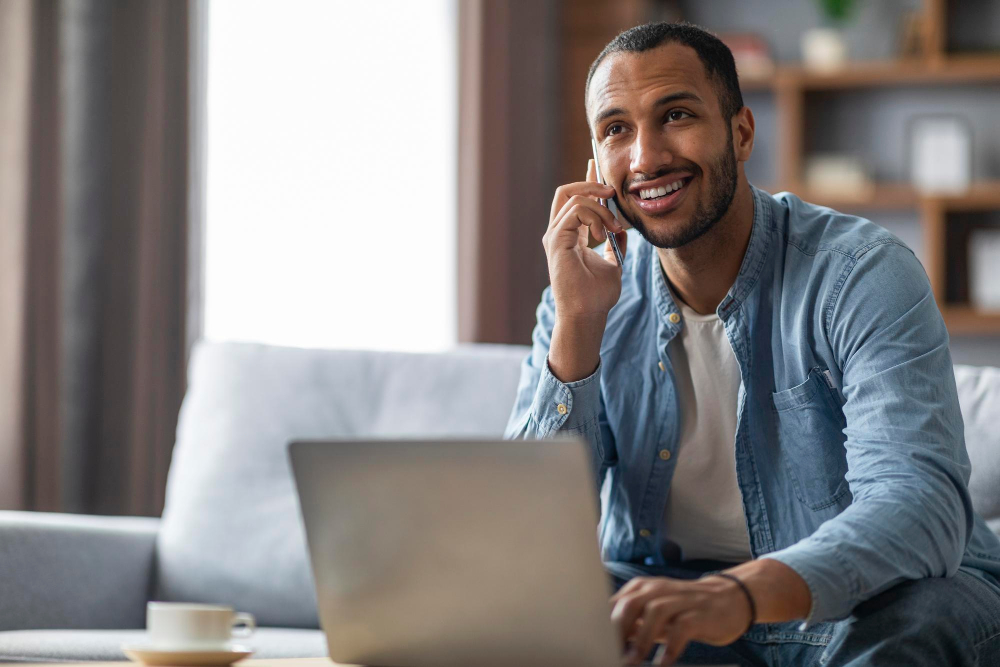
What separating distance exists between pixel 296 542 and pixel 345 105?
61.4 inches

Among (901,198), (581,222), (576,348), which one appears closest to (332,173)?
(581,222)

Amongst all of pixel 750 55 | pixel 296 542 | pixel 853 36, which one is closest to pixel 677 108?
pixel 296 542

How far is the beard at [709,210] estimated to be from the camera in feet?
4.93

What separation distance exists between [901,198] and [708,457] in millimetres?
2873

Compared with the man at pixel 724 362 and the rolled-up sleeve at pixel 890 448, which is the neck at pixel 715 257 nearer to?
the man at pixel 724 362

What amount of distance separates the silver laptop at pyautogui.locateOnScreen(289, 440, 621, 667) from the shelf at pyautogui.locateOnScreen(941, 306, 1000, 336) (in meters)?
3.36

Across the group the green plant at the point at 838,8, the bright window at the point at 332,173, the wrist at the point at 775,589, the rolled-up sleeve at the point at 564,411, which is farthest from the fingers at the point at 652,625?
the green plant at the point at 838,8

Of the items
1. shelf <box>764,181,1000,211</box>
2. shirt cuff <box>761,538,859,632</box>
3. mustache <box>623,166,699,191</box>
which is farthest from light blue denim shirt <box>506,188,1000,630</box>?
shelf <box>764,181,1000,211</box>

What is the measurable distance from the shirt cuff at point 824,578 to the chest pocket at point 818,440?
36 centimetres

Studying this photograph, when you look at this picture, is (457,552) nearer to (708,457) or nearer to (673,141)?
(708,457)

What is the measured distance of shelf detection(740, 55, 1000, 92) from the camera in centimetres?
401

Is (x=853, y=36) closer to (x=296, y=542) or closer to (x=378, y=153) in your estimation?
(x=378, y=153)

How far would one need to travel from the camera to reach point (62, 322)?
7.79ft

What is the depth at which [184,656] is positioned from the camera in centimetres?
102
